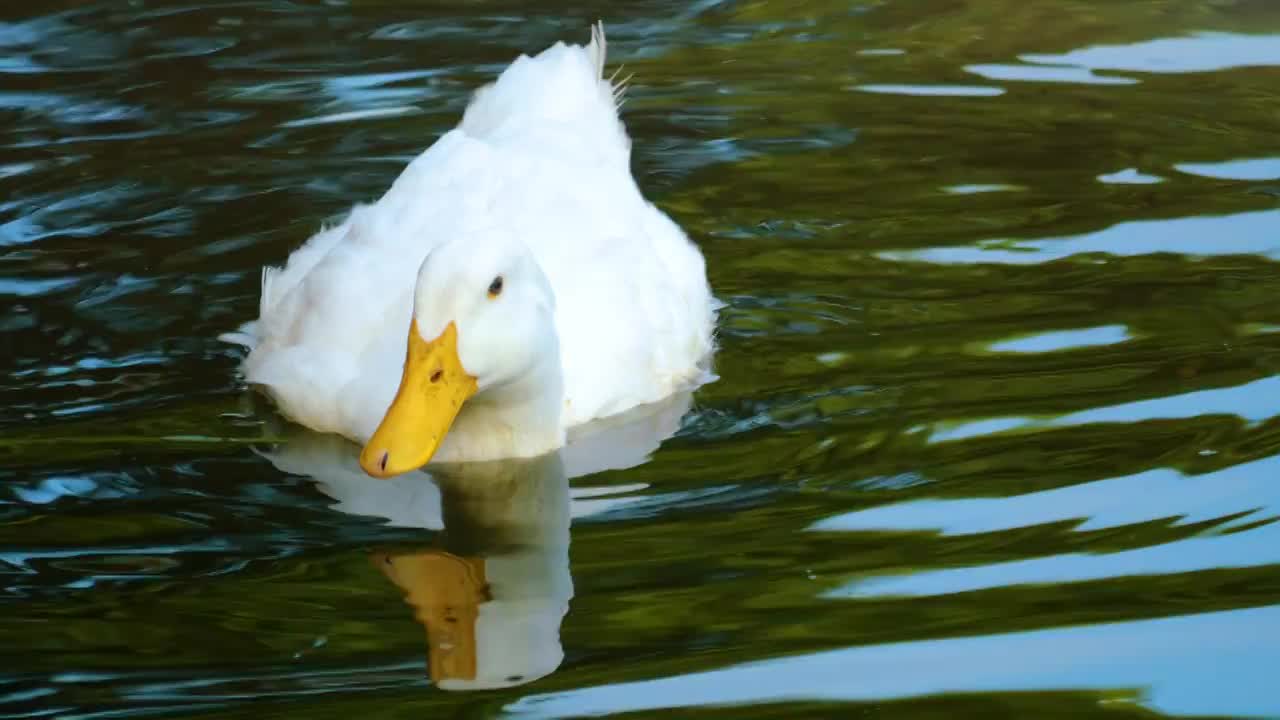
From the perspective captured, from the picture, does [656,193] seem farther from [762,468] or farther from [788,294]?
[762,468]

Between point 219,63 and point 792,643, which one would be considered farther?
point 219,63

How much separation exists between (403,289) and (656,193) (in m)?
2.54

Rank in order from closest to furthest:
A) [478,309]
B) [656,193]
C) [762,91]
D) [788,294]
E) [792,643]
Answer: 1. [792,643]
2. [478,309]
3. [788,294]
4. [656,193]
5. [762,91]

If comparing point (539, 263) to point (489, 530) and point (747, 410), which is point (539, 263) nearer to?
point (747, 410)

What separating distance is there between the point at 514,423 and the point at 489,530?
1.81 ft

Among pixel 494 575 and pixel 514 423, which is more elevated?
pixel 514 423

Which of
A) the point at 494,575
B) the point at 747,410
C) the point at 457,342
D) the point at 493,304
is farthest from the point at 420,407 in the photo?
the point at 747,410

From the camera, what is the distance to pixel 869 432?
22.1 ft

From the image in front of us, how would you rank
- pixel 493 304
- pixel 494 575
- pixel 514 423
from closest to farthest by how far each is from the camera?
pixel 494 575
pixel 493 304
pixel 514 423

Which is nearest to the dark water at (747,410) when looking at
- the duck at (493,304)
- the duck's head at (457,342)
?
the duck at (493,304)

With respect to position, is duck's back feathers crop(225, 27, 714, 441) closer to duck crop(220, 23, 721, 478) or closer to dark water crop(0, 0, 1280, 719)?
duck crop(220, 23, 721, 478)

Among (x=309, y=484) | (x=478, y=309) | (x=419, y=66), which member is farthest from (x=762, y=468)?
(x=419, y=66)

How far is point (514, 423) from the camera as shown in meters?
6.80

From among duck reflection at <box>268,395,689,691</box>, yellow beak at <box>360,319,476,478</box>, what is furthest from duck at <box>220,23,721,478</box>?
duck reflection at <box>268,395,689,691</box>
